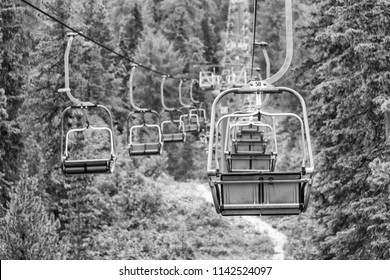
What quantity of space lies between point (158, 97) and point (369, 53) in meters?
33.2

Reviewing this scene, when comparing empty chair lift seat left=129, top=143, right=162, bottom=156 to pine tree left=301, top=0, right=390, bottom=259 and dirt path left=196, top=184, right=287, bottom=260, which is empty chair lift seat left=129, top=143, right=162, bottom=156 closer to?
pine tree left=301, top=0, right=390, bottom=259

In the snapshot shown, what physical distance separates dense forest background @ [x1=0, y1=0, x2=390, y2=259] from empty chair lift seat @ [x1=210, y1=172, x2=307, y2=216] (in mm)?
6253

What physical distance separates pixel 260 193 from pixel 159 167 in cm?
3077

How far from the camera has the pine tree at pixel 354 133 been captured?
13977 millimetres

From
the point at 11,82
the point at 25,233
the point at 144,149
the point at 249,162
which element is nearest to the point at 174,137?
the point at 144,149

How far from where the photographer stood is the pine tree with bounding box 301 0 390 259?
14.0 m

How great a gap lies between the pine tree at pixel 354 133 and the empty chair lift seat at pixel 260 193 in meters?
6.24

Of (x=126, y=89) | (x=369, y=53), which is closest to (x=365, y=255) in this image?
(x=369, y=53)

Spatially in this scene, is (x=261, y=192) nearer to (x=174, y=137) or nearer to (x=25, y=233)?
(x=25, y=233)

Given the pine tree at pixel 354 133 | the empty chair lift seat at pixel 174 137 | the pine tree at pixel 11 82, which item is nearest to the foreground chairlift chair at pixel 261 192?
the pine tree at pixel 354 133

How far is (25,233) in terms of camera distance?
48.0 ft

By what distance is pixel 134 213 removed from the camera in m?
28.4

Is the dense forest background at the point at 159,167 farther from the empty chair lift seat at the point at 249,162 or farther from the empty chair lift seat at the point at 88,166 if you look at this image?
the empty chair lift seat at the point at 88,166

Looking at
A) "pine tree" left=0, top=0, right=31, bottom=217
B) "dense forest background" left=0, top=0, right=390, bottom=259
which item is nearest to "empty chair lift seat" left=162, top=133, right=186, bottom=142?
"dense forest background" left=0, top=0, right=390, bottom=259
